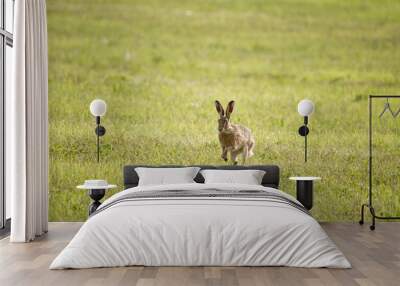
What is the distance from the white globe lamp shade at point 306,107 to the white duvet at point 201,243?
8.98 feet

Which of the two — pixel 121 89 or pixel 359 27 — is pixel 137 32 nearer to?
pixel 121 89

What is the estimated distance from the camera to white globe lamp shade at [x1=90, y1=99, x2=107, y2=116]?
22.5 feet

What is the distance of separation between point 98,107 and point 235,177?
194 centimetres

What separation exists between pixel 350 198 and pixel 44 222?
3777 millimetres

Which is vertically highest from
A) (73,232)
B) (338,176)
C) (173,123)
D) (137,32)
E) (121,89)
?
(137,32)

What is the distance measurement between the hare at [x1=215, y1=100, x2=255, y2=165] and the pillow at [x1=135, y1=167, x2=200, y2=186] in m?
0.62

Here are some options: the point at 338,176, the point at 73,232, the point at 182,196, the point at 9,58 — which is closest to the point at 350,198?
the point at 338,176

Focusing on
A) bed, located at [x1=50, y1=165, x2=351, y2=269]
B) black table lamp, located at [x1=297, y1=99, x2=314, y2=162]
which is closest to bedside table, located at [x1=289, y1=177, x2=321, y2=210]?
black table lamp, located at [x1=297, y1=99, x2=314, y2=162]

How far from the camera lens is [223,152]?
7.02 m

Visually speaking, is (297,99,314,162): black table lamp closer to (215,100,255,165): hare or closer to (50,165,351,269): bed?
(215,100,255,165): hare

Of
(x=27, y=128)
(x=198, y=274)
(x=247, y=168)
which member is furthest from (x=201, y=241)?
(x=247, y=168)

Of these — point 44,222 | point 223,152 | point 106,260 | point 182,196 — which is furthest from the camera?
point 223,152

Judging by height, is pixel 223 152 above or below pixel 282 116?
below

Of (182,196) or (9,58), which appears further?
(9,58)
